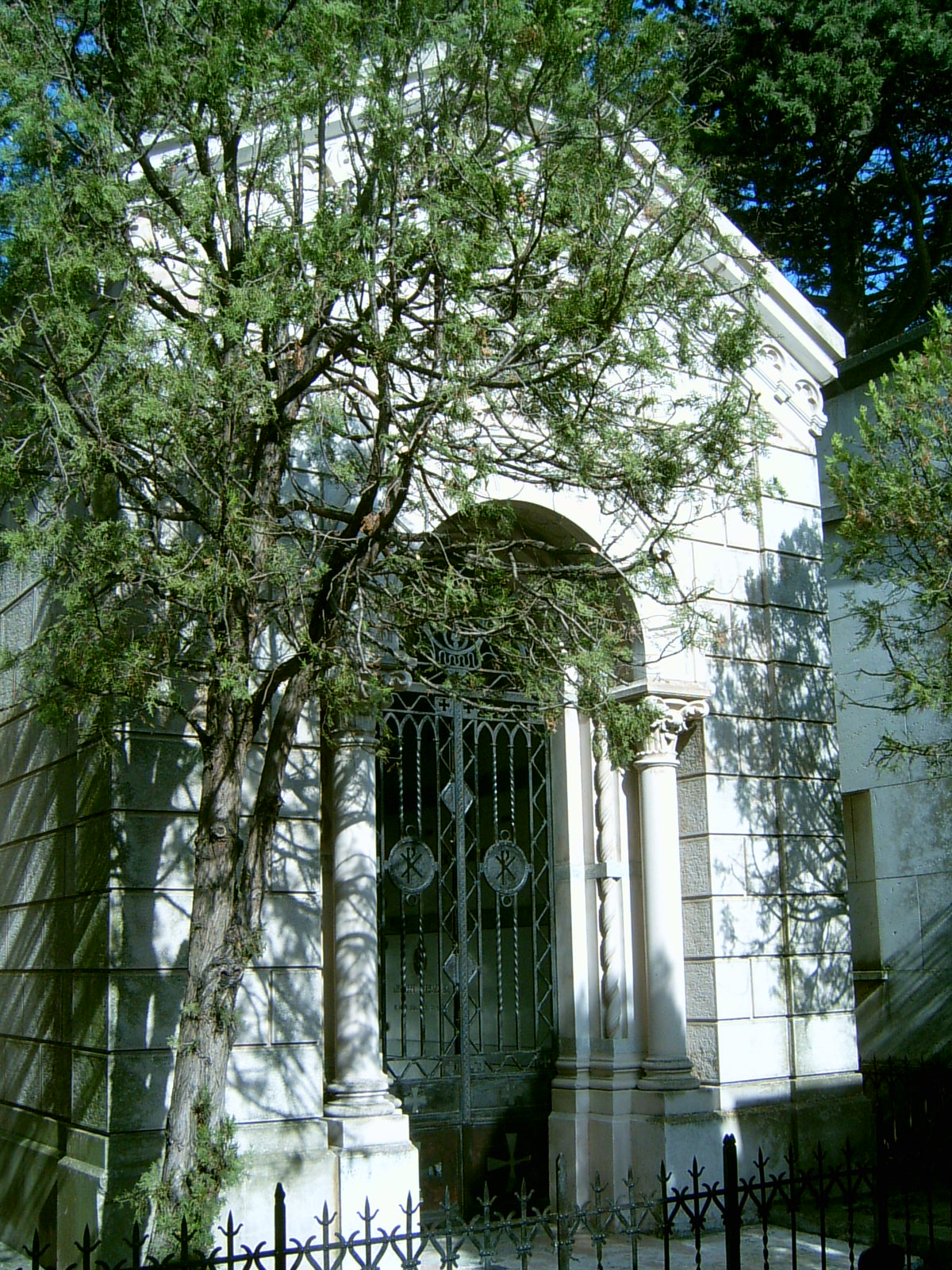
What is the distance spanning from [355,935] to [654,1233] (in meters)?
2.55

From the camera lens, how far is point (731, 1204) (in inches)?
204

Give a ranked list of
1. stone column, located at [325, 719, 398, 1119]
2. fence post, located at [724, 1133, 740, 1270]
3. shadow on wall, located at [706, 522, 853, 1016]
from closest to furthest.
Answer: fence post, located at [724, 1133, 740, 1270]
stone column, located at [325, 719, 398, 1119]
shadow on wall, located at [706, 522, 853, 1016]

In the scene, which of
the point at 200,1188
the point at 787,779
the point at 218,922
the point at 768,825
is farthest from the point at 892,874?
the point at 200,1188

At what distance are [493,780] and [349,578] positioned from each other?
353cm

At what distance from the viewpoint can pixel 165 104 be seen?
6324mm

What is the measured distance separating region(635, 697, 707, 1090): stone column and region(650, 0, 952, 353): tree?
7890 millimetres

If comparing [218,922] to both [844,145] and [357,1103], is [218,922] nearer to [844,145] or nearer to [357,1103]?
[357,1103]

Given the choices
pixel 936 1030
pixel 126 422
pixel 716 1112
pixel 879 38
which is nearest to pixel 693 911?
pixel 716 1112

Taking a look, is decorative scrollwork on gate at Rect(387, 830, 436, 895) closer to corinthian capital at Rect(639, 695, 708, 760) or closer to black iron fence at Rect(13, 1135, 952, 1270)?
corinthian capital at Rect(639, 695, 708, 760)

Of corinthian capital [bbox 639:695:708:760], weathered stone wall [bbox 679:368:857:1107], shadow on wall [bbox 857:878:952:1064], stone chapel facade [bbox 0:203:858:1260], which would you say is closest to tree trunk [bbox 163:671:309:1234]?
stone chapel facade [bbox 0:203:858:1260]

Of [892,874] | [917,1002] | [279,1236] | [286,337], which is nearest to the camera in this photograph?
[279,1236]

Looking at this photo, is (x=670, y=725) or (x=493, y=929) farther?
(x=493, y=929)

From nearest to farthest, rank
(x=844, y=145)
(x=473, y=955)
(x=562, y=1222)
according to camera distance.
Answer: (x=562, y=1222)
(x=473, y=955)
(x=844, y=145)

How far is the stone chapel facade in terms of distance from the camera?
282 inches
